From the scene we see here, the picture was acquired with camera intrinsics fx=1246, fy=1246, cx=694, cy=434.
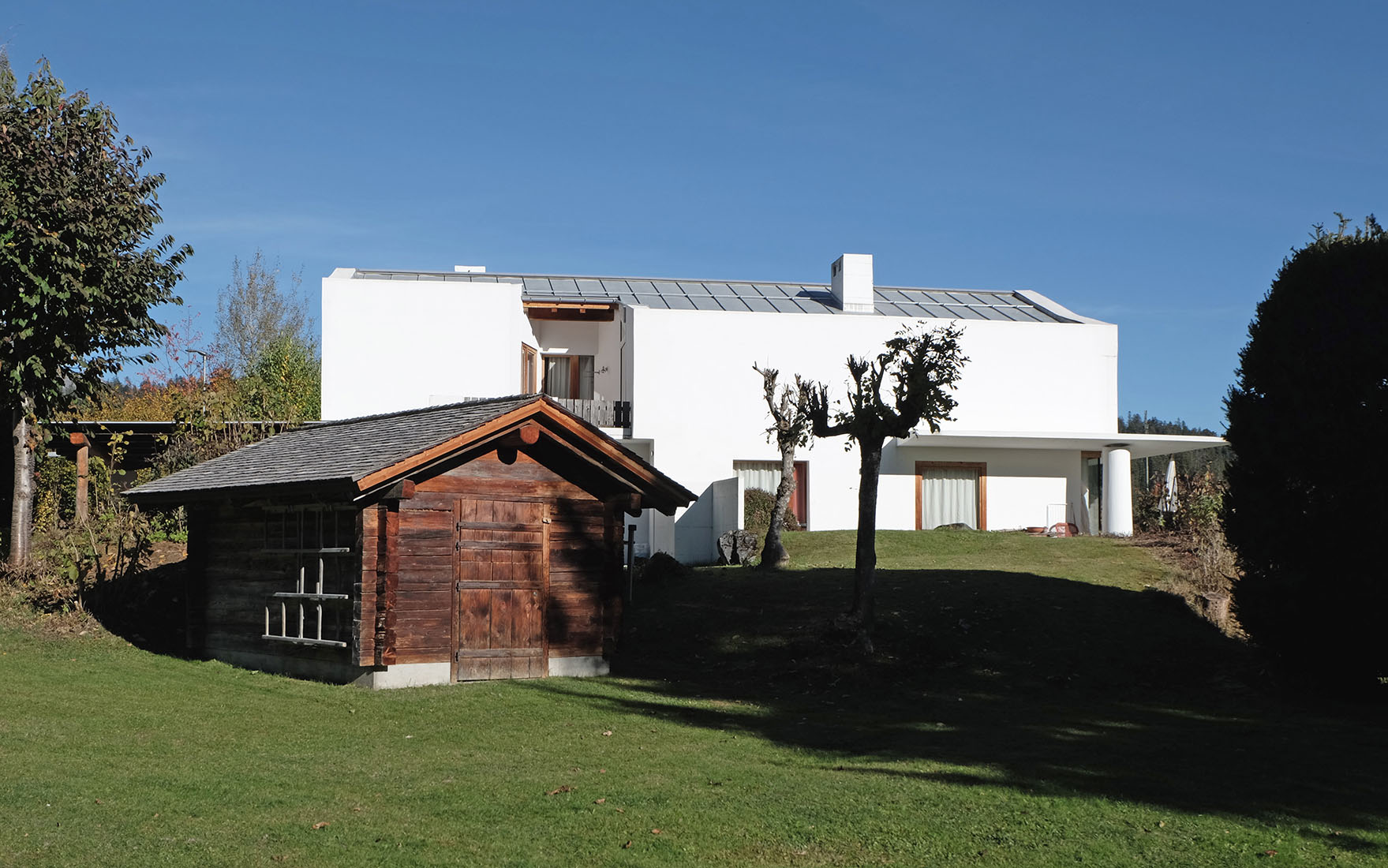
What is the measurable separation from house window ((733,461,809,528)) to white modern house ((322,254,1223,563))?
5 centimetres

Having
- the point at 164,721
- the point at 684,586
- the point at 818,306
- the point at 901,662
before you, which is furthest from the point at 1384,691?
the point at 818,306

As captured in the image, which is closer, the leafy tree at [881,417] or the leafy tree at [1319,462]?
the leafy tree at [1319,462]

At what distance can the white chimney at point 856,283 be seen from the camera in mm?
38125

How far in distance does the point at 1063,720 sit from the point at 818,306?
83.4ft

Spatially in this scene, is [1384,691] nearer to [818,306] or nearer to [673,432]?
[673,432]

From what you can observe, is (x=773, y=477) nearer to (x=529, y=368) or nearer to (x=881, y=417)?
(x=529, y=368)

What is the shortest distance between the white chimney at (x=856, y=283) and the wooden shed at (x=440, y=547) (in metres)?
21.1

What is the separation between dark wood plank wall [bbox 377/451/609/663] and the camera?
15906mm

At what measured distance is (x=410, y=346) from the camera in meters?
33.8

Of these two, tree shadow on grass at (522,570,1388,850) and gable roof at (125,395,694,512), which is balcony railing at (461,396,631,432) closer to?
tree shadow on grass at (522,570,1388,850)

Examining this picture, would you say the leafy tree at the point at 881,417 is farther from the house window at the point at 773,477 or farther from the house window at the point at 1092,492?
the house window at the point at 1092,492

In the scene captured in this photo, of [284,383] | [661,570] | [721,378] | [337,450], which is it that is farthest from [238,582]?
[284,383]

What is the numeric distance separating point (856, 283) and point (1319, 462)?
2386cm

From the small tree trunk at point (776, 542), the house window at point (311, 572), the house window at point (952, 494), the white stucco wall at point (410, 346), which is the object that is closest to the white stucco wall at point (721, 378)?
the white stucco wall at point (410, 346)
